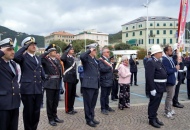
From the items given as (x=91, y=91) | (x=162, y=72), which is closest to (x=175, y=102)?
(x=162, y=72)

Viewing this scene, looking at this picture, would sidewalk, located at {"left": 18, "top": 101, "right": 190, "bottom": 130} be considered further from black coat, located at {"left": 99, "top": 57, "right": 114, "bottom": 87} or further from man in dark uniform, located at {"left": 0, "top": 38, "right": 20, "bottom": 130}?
man in dark uniform, located at {"left": 0, "top": 38, "right": 20, "bottom": 130}

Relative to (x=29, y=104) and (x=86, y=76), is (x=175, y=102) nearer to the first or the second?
(x=86, y=76)

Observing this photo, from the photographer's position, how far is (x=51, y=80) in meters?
5.62

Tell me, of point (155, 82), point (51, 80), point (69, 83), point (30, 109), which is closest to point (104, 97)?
point (69, 83)

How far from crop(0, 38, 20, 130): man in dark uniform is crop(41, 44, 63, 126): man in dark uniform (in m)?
1.76

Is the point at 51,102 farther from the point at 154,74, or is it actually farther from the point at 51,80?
the point at 154,74

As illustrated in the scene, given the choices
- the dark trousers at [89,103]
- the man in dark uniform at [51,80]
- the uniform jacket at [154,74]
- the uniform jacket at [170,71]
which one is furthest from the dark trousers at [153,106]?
the man in dark uniform at [51,80]

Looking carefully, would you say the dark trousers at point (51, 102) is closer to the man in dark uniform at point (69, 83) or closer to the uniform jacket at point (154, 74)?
the man in dark uniform at point (69, 83)

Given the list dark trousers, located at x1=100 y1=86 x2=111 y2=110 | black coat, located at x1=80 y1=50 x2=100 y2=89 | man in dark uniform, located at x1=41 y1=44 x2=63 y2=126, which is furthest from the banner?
man in dark uniform, located at x1=41 y1=44 x2=63 y2=126

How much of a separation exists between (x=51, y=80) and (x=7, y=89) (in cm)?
200

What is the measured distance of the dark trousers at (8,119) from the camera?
3.62 metres

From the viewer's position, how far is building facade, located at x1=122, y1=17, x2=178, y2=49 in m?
88.8

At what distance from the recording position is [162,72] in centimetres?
564

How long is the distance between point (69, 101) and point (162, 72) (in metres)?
2.86
